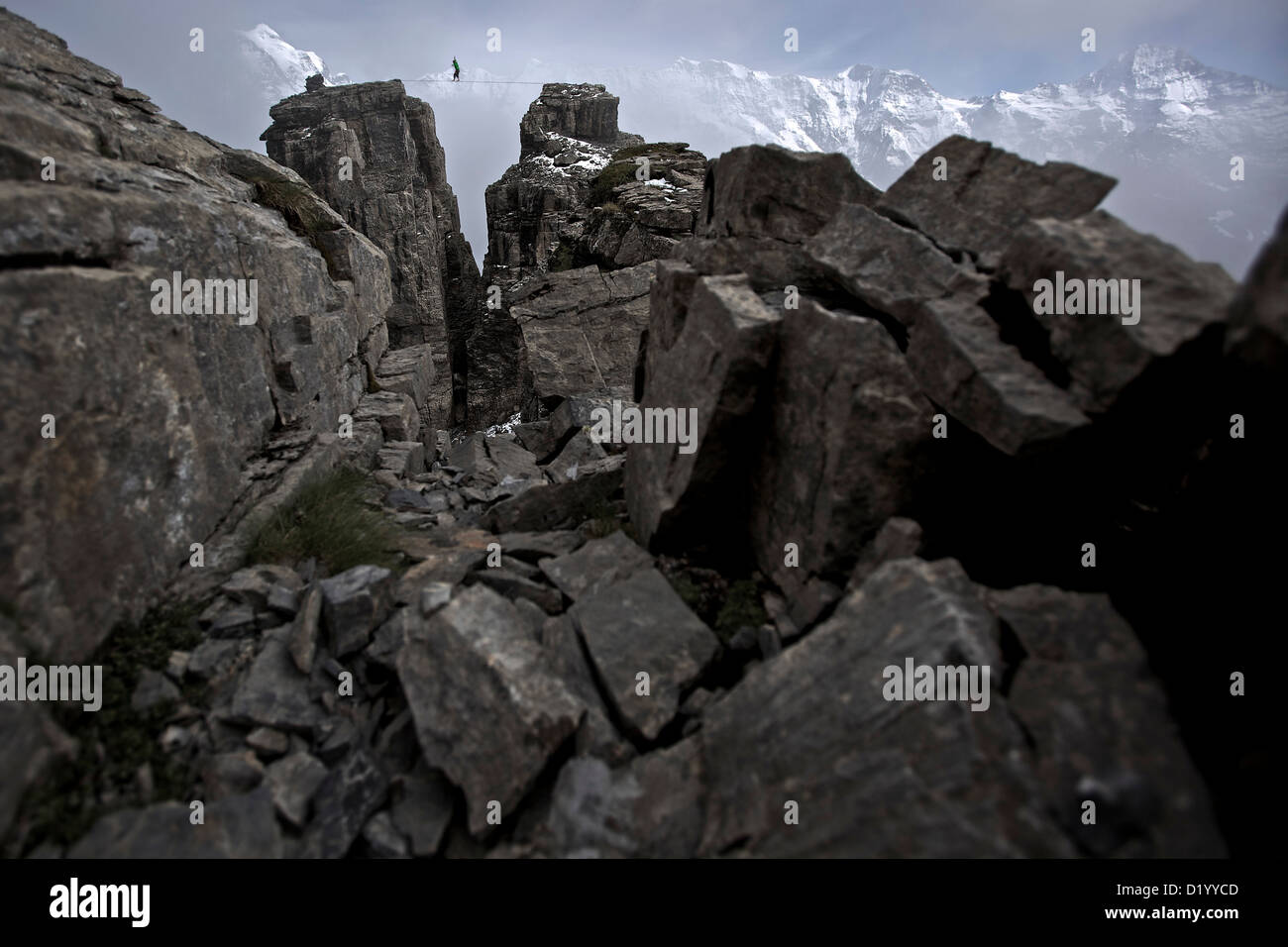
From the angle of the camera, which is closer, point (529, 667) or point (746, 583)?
point (529, 667)

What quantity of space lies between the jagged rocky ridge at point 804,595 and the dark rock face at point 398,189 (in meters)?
33.2

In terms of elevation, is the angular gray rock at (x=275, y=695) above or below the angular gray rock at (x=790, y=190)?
below

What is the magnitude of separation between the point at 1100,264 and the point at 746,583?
3.76 metres

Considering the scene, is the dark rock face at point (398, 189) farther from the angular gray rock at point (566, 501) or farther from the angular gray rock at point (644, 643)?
the angular gray rock at point (644, 643)

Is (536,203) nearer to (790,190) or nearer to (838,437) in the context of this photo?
(790,190)

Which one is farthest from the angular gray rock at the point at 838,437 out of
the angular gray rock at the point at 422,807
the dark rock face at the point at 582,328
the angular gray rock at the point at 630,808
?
the dark rock face at the point at 582,328

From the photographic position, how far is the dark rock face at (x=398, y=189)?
4491 centimetres

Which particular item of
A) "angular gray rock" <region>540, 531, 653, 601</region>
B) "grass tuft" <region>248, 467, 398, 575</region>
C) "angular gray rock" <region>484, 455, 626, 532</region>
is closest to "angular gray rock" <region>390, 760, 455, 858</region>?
"angular gray rock" <region>540, 531, 653, 601</region>

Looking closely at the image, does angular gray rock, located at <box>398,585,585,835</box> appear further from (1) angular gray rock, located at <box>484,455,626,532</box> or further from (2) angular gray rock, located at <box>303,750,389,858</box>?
(1) angular gray rock, located at <box>484,455,626,532</box>
